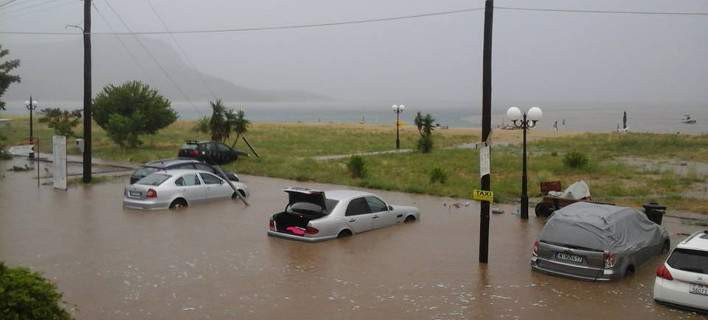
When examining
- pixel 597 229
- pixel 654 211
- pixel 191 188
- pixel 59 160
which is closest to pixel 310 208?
pixel 597 229

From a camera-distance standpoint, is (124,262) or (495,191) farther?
(495,191)

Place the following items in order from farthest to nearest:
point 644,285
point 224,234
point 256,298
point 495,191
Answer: point 495,191
point 224,234
point 644,285
point 256,298

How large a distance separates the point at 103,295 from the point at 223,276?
2078 millimetres

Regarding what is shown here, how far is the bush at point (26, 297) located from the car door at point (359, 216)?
9.34m

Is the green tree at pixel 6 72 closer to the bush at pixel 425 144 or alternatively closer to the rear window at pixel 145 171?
the rear window at pixel 145 171

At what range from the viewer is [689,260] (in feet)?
32.5

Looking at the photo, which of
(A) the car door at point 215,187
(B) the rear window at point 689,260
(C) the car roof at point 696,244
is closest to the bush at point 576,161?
(A) the car door at point 215,187

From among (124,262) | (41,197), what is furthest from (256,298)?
(41,197)

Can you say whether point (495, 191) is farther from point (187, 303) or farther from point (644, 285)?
point (187, 303)

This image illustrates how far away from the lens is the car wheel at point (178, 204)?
19.1m

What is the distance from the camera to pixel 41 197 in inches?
856

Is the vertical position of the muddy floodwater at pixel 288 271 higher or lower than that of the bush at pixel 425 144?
lower

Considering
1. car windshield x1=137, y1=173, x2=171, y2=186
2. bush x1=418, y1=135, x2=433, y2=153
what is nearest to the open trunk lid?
car windshield x1=137, y1=173, x2=171, y2=186

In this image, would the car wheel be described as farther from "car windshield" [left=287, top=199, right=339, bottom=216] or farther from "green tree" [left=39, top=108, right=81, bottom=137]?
"green tree" [left=39, top=108, right=81, bottom=137]
